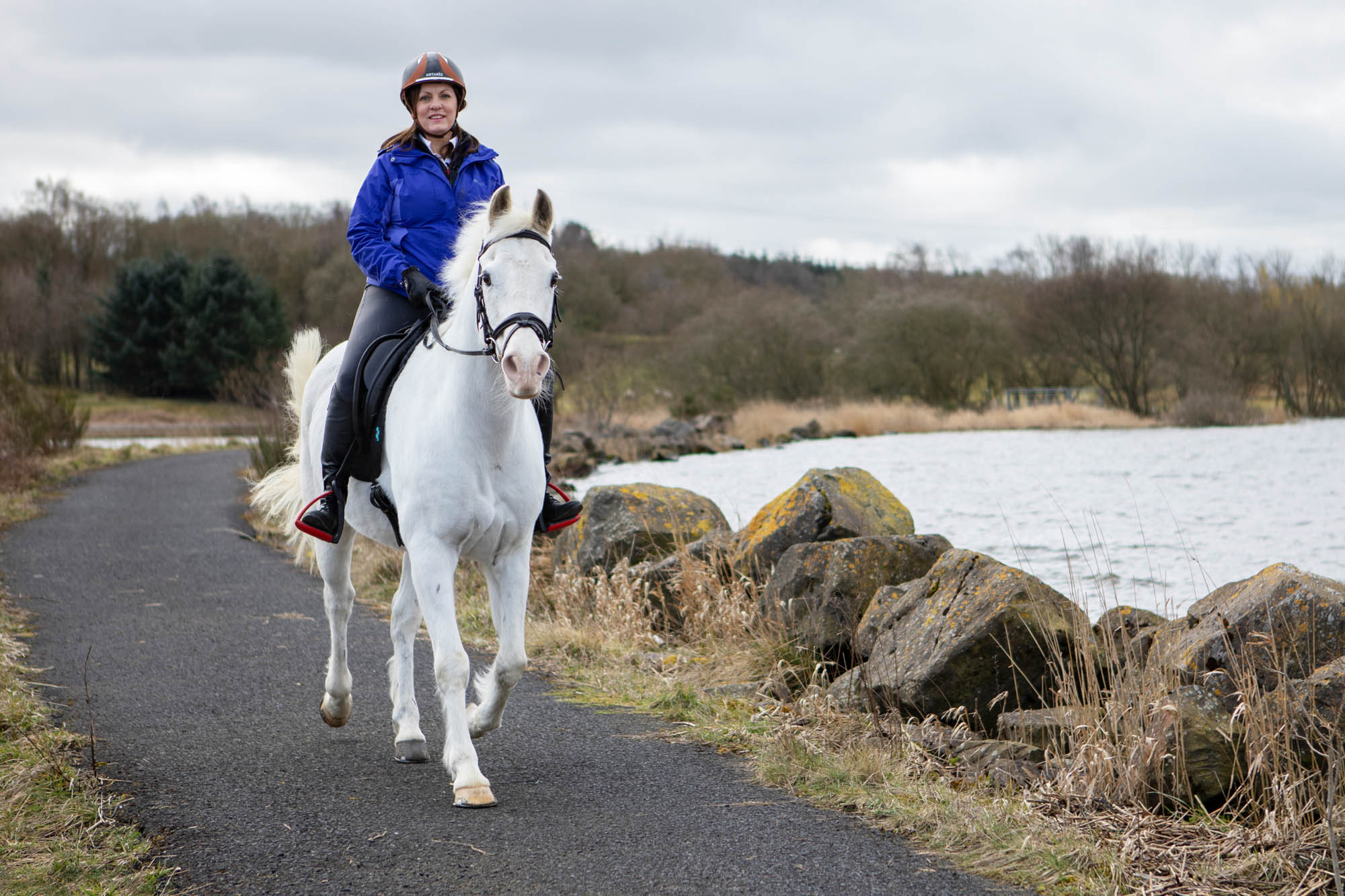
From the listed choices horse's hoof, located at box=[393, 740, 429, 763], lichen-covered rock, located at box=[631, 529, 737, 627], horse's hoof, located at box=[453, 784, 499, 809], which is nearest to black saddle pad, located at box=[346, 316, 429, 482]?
horse's hoof, located at box=[393, 740, 429, 763]

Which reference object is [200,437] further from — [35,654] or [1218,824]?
[1218,824]

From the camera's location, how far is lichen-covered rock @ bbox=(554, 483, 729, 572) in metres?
8.87

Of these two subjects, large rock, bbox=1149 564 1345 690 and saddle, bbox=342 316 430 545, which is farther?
saddle, bbox=342 316 430 545

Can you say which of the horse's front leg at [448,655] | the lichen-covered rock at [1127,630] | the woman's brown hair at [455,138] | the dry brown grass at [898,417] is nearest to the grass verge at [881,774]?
the lichen-covered rock at [1127,630]

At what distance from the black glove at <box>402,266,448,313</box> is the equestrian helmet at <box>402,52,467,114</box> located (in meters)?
0.88

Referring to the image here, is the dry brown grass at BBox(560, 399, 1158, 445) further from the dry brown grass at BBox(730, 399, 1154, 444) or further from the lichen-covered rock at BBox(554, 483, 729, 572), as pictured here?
the lichen-covered rock at BBox(554, 483, 729, 572)

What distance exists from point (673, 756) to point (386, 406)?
2196mm

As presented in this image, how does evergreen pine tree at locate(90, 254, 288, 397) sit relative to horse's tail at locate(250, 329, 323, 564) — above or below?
above

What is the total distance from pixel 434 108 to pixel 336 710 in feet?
10.1

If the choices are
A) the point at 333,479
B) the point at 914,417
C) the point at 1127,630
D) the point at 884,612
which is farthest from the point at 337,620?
the point at 914,417

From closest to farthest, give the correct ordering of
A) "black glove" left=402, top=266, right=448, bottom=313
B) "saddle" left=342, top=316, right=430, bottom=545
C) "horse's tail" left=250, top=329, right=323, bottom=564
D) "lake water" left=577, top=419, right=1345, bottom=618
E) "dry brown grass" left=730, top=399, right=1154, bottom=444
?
1. "black glove" left=402, top=266, right=448, bottom=313
2. "saddle" left=342, top=316, right=430, bottom=545
3. "horse's tail" left=250, top=329, right=323, bottom=564
4. "lake water" left=577, top=419, right=1345, bottom=618
5. "dry brown grass" left=730, top=399, right=1154, bottom=444

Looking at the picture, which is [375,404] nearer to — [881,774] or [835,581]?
[881,774]

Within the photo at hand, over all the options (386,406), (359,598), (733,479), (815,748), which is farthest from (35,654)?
(733,479)

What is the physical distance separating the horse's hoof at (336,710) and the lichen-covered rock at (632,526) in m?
3.37
